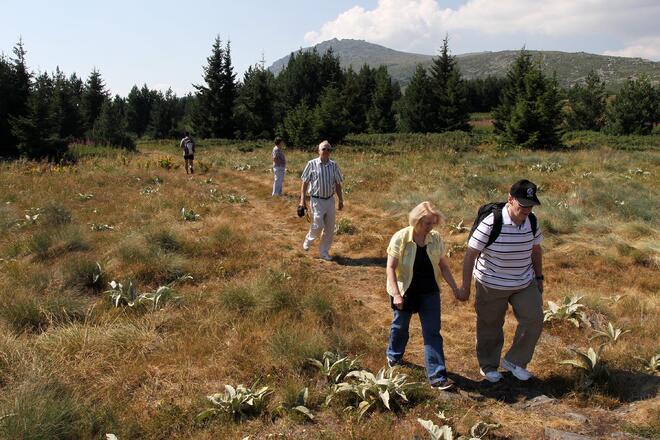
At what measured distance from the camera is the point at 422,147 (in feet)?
92.5

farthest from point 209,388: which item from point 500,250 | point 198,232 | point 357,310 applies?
point 198,232

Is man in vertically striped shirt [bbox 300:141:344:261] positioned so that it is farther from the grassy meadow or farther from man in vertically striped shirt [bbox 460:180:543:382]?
man in vertically striped shirt [bbox 460:180:543:382]

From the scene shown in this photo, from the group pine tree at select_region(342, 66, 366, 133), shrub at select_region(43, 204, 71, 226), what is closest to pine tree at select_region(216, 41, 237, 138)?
pine tree at select_region(342, 66, 366, 133)

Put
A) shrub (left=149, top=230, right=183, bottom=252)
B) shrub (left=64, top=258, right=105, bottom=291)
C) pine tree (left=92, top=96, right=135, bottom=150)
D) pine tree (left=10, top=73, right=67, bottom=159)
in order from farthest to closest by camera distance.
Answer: pine tree (left=92, top=96, right=135, bottom=150), pine tree (left=10, top=73, right=67, bottom=159), shrub (left=149, top=230, right=183, bottom=252), shrub (left=64, top=258, right=105, bottom=291)

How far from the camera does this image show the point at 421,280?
165 inches

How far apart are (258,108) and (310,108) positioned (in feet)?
18.3

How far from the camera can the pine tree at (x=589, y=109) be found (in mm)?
49281

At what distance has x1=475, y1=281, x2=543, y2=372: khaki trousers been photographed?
4.18m

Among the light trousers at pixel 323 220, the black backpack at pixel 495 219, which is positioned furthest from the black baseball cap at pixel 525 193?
the light trousers at pixel 323 220

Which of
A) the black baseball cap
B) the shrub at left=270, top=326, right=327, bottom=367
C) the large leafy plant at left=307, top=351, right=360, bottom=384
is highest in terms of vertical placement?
the black baseball cap

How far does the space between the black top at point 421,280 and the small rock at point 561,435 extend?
1.38 metres

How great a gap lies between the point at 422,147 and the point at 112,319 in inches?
983

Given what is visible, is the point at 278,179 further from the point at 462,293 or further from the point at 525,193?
the point at 525,193

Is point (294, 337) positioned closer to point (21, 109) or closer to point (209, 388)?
point (209, 388)
